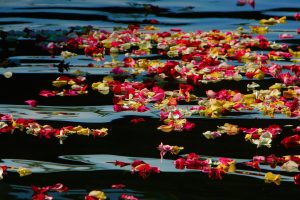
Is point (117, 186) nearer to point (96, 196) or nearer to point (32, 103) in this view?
point (96, 196)

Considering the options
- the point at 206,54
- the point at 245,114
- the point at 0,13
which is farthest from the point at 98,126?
the point at 0,13

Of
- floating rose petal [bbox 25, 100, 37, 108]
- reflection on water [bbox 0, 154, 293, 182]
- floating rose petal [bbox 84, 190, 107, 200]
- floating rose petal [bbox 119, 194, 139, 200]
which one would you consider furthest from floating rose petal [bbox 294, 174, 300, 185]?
floating rose petal [bbox 25, 100, 37, 108]

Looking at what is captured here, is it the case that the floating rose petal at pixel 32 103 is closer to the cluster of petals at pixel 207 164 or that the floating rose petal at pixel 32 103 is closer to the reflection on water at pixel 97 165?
the reflection on water at pixel 97 165

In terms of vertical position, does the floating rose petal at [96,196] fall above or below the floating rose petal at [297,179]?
below

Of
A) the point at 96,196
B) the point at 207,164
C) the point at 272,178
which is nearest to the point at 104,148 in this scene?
the point at 207,164

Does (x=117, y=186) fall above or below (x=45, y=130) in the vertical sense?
below

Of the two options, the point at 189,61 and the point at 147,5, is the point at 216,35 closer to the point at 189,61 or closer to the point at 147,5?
the point at 189,61

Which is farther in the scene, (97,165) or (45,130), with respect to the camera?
(45,130)

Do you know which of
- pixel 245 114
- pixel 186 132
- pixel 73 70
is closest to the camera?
pixel 186 132

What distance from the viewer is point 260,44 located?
920 centimetres

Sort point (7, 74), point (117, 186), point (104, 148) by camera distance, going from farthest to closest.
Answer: point (7, 74) → point (104, 148) → point (117, 186)

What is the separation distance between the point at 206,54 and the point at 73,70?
1.54 m

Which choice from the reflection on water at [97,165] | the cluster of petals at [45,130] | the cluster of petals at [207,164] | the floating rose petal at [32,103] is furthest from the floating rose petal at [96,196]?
the floating rose petal at [32,103]

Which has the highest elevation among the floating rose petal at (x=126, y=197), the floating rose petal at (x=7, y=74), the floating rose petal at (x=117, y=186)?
the floating rose petal at (x=7, y=74)
